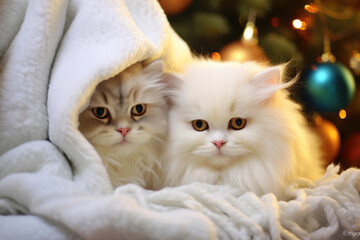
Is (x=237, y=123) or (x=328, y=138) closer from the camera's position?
(x=237, y=123)

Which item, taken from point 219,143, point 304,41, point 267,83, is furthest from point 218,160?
point 304,41

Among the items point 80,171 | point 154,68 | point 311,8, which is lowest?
point 80,171

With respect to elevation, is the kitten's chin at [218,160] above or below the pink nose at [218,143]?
below

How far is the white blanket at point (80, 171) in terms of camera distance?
471 millimetres

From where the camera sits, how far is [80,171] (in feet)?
2.03

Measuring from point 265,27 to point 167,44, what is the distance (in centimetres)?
88

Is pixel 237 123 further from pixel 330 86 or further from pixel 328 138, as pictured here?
pixel 328 138

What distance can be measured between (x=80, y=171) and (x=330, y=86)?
101 cm

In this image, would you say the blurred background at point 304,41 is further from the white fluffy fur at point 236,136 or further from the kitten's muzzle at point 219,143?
the kitten's muzzle at point 219,143

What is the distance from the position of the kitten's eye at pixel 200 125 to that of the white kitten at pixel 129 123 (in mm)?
73

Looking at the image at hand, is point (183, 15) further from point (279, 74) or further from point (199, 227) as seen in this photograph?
point (199, 227)

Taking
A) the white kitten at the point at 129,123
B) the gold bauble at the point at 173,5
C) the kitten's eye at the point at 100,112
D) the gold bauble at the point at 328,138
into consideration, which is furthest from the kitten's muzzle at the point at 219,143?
the gold bauble at the point at 328,138

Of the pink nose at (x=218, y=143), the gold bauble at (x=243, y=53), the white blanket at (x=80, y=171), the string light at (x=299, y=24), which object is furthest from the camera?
the string light at (x=299, y=24)

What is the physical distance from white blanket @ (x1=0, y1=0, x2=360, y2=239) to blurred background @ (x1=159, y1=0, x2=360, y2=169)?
59 centimetres
